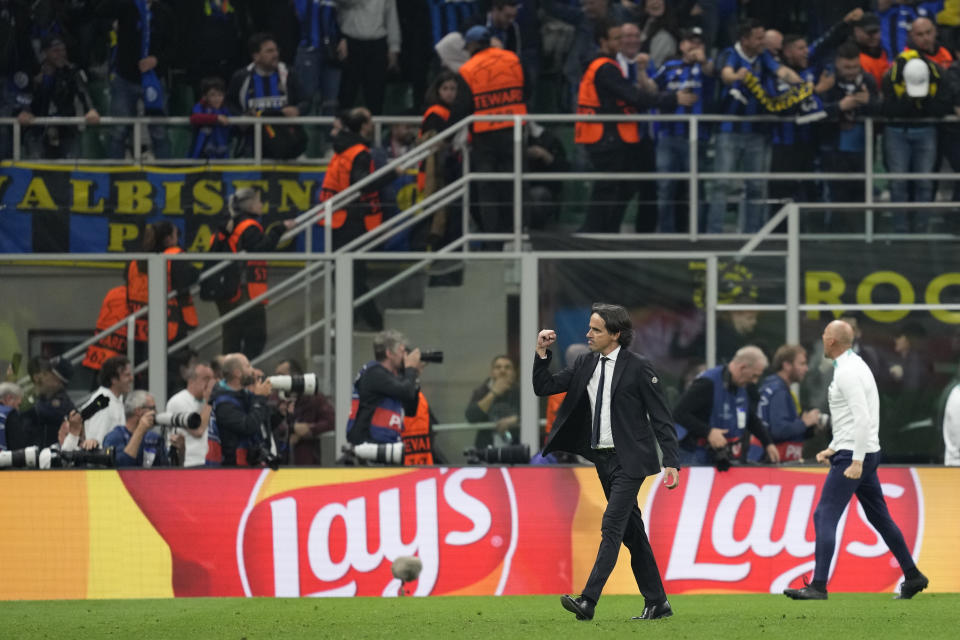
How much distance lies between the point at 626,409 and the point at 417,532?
3365 millimetres

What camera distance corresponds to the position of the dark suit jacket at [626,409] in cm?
987

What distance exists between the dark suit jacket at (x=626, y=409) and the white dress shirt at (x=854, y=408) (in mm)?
1787

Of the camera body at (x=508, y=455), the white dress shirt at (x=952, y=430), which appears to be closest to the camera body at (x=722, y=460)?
the camera body at (x=508, y=455)

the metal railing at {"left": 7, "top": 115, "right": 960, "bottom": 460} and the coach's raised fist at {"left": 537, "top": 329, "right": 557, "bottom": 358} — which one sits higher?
the metal railing at {"left": 7, "top": 115, "right": 960, "bottom": 460}

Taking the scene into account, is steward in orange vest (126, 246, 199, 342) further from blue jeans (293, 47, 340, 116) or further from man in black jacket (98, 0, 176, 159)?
blue jeans (293, 47, 340, 116)

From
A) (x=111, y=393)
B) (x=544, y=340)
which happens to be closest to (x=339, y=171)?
(x=111, y=393)

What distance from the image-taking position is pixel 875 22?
1753 centimetres

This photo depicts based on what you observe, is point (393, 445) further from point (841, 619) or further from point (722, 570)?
point (841, 619)

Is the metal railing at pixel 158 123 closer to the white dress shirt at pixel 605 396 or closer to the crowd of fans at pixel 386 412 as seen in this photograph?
the crowd of fans at pixel 386 412

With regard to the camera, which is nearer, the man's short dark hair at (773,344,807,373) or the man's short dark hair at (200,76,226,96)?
the man's short dark hair at (773,344,807,373)

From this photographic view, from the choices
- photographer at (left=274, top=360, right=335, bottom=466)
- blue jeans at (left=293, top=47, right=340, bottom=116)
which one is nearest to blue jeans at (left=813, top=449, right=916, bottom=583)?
photographer at (left=274, top=360, right=335, bottom=466)

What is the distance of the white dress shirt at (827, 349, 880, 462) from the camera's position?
1119 cm

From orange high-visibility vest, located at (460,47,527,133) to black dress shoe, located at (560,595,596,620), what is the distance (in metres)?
7.98

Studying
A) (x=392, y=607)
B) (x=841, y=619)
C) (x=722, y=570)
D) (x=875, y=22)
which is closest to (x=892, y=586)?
(x=722, y=570)
